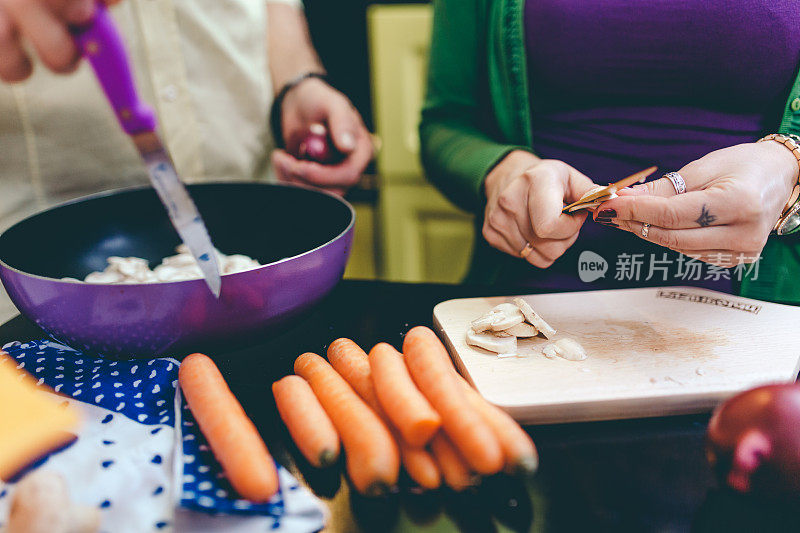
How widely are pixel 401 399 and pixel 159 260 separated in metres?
0.68

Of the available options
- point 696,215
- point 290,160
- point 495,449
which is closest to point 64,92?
point 290,160

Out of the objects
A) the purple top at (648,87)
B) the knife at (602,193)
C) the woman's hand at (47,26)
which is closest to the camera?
the woman's hand at (47,26)

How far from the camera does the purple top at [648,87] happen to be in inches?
37.5

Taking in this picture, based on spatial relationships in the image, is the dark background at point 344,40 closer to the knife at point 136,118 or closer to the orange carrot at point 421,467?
the knife at point 136,118

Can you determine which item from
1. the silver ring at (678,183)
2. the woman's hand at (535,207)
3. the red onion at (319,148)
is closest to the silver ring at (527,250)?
the woman's hand at (535,207)

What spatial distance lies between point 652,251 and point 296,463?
0.79m

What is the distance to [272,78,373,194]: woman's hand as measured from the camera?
1154 millimetres

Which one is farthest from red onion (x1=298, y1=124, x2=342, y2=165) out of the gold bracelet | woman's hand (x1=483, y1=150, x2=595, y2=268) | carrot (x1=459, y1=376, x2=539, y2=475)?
the gold bracelet

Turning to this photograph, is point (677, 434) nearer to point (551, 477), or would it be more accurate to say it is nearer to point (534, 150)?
point (551, 477)

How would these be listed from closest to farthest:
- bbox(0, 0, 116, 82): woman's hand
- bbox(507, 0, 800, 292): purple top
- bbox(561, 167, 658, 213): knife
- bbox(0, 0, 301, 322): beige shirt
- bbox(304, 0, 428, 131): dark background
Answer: bbox(0, 0, 116, 82): woman's hand, bbox(561, 167, 658, 213): knife, bbox(507, 0, 800, 292): purple top, bbox(0, 0, 301, 322): beige shirt, bbox(304, 0, 428, 131): dark background

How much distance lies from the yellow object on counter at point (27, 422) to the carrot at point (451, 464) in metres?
0.42

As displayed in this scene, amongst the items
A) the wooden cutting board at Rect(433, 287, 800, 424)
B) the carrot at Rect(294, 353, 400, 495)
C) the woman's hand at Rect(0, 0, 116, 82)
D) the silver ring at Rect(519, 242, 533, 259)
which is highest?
the woman's hand at Rect(0, 0, 116, 82)

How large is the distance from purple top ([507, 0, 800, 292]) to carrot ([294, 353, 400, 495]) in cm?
57

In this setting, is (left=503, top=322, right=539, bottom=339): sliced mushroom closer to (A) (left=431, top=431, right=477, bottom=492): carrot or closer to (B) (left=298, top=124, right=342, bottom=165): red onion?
(A) (left=431, top=431, right=477, bottom=492): carrot
